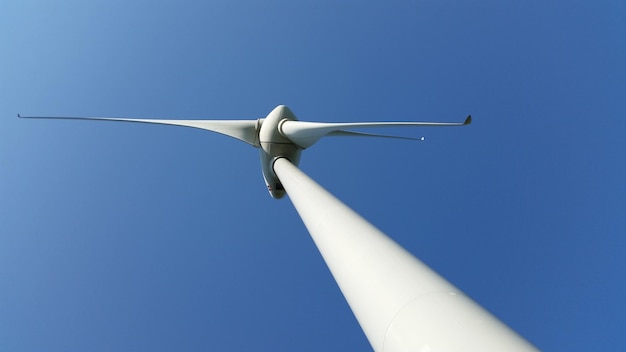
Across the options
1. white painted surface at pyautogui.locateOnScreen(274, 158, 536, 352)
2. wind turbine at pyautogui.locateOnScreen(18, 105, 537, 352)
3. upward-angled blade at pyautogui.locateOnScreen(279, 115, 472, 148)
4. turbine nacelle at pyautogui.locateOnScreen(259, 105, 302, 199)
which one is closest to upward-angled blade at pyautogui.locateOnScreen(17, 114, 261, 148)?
turbine nacelle at pyautogui.locateOnScreen(259, 105, 302, 199)

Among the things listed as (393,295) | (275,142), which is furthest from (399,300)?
(275,142)

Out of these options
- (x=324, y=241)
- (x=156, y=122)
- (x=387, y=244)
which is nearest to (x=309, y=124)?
(x=156, y=122)

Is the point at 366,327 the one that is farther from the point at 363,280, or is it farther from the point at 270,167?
the point at 270,167

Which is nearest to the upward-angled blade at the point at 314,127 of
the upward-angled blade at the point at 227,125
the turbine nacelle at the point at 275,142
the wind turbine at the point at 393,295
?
the turbine nacelle at the point at 275,142

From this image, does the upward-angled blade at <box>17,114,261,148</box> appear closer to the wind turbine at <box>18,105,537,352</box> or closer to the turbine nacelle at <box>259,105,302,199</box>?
the turbine nacelle at <box>259,105,302,199</box>

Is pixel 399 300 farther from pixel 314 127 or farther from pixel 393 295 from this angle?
pixel 314 127

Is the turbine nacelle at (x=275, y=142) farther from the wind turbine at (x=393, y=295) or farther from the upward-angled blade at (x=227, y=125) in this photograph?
the wind turbine at (x=393, y=295)

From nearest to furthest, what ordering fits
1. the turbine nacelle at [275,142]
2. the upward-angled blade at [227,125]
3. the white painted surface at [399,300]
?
the white painted surface at [399,300], the upward-angled blade at [227,125], the turbine nacelle at [275,142]
